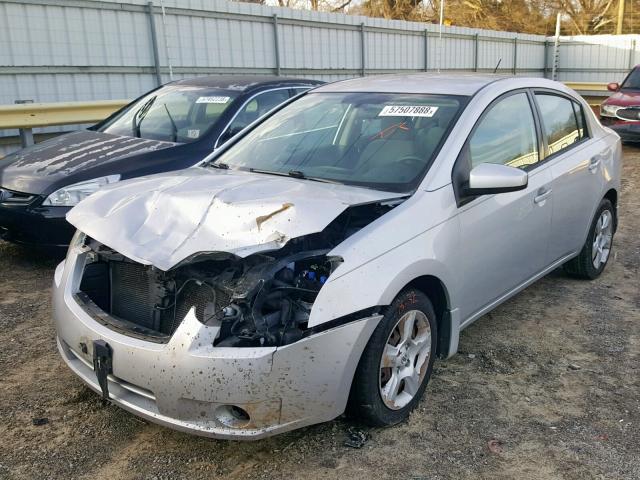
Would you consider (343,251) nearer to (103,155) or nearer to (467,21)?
(103,155)

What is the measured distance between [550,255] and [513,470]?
202 cm

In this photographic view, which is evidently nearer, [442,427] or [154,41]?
[442,427]

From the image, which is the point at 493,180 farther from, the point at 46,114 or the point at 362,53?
the point at 362,53

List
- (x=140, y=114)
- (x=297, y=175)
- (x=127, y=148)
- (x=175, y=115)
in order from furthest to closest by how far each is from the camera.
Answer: (x=140, y=114) → (x=175, y=115) → (x=127, y=148) → (x=297, y=175)

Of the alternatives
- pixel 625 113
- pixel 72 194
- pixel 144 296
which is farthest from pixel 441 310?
pixel 625 113

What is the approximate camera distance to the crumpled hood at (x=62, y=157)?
529cm

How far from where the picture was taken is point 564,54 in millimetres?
24266

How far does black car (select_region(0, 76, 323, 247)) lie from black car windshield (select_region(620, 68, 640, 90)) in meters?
8.56

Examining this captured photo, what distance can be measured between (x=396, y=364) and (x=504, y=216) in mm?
1241

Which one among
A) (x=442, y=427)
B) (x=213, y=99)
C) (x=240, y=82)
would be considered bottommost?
Answer: (x=442, y=427)

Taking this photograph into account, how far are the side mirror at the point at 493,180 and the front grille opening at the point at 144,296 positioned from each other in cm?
147

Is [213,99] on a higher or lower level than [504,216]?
higher

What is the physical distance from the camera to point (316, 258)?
114 inches

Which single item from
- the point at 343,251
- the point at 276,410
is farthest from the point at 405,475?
the point at 343,251
